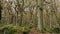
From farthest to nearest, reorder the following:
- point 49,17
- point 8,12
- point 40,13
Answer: point 49,17, point 8,12, point 40,13

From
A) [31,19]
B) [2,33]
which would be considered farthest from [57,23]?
[2,33]

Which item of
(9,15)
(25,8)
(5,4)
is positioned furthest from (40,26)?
(9,15)

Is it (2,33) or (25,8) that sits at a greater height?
(25,8)

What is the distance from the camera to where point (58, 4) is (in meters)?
27.9

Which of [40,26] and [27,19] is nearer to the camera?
[40,26]

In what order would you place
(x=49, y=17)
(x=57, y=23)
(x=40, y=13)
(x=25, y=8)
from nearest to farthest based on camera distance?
(x=40, y=13), (x=25, y=8), (x=57, y=23), (x=49, y=17)

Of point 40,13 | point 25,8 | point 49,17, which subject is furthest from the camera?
point 49,17

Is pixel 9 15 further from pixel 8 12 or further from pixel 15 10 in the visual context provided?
pixel 15 10

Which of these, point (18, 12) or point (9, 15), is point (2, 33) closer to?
point (18, 12)

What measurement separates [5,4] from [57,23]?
9.27 m

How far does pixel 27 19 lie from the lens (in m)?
26.6

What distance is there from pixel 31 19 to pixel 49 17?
148 inches

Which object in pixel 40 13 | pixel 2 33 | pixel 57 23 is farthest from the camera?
pixel 57 23

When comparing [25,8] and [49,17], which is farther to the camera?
[49,17]
